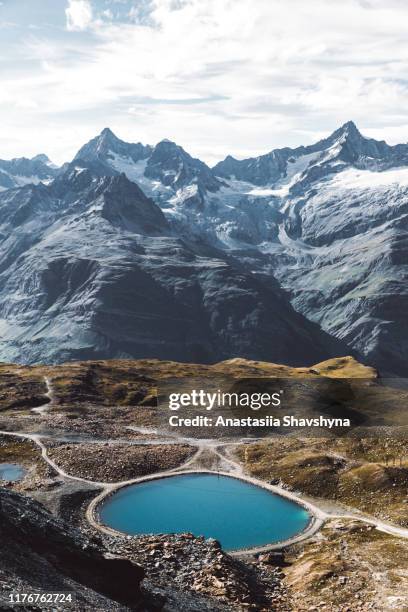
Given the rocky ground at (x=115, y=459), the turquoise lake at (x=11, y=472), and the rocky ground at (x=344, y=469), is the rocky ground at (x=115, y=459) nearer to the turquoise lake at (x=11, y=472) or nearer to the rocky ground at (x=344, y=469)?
the turquoise lake at (x=11, y=472)

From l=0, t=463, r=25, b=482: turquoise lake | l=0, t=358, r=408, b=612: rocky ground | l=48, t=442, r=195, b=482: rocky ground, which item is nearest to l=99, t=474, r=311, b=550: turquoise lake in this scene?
l=0, t=358, r=408, b=612: rocky ground

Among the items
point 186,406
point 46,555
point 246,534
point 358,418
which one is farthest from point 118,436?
point 46,555

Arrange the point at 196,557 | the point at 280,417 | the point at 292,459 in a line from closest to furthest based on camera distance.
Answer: the point at 196,557 < the point at 292,459 < the point at 280,417

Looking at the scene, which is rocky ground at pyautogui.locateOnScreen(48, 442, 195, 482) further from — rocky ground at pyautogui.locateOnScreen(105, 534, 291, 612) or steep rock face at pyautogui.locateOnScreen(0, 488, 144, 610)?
steep rock face at pyautogui.locateOnScreen(0, 488, 144, 610)

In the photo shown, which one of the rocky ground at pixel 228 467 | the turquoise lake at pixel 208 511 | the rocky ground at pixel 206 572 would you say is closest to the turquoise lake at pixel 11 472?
the rocky ground at pixel 228 467

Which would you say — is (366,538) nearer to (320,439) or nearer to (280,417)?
(320,439)

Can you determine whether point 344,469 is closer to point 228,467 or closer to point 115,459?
point 228,467
